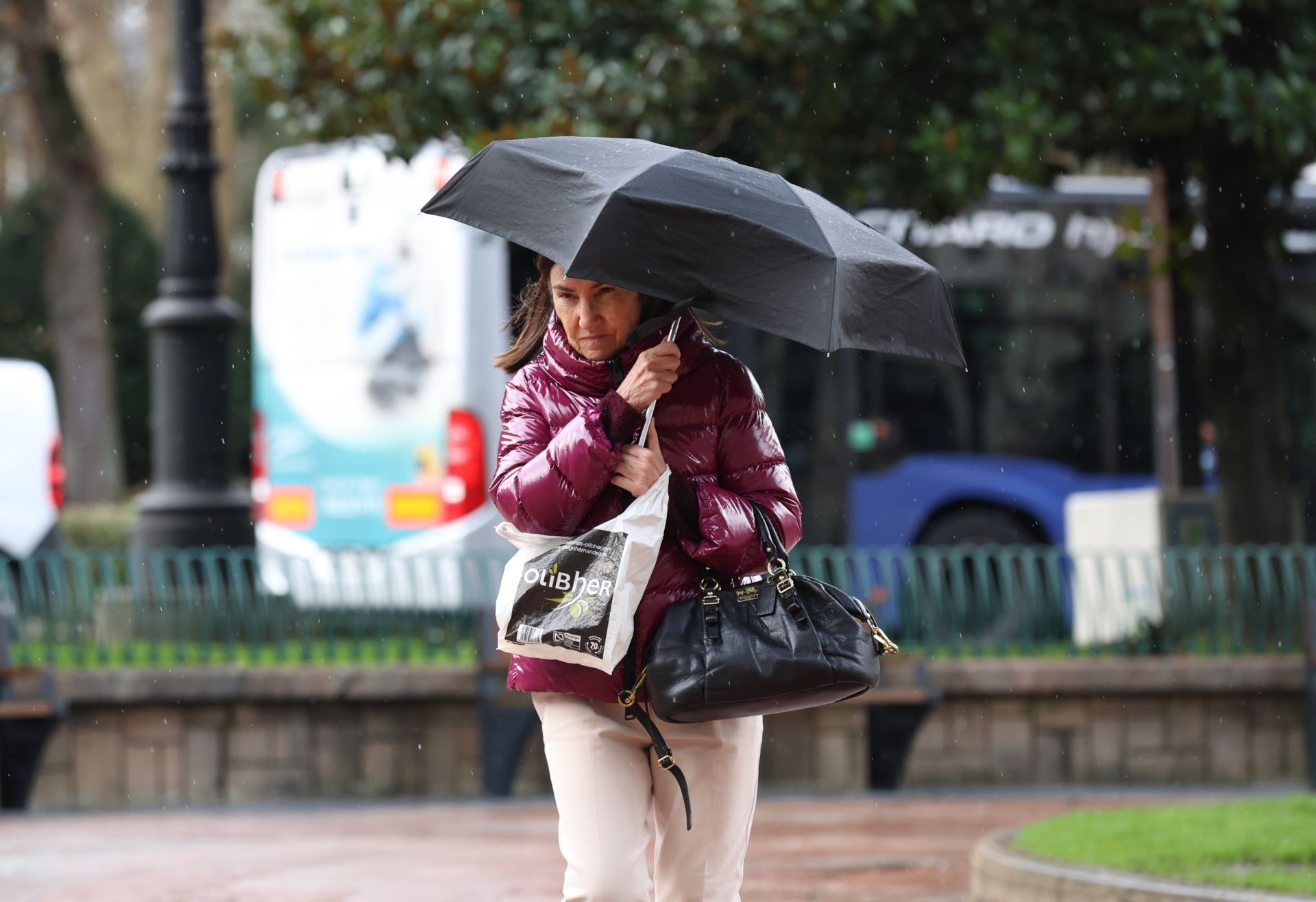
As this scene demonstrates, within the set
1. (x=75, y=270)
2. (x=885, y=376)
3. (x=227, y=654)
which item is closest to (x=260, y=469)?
(x=227, y=654)

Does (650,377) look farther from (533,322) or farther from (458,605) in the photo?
(458,605)

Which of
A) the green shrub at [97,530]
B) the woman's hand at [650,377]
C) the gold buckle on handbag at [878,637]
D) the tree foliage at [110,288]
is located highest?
the tree foliage at [110,288]

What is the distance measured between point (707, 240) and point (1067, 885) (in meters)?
3.24

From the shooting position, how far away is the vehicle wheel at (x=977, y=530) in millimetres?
15023

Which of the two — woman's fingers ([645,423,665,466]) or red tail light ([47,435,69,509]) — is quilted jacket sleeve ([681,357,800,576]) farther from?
red tail light ([47,435,69,509])

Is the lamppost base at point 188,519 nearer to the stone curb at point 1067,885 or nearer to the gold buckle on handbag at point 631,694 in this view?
the stone curb at point 1067,885

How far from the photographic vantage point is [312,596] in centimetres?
984

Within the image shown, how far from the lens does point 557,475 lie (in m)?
3.49

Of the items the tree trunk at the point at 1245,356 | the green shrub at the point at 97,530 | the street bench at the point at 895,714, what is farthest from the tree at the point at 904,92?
the green shrub at the point at 97,530

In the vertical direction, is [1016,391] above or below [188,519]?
above

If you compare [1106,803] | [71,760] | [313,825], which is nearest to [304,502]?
[71,760]

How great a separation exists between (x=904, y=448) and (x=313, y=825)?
298 inches

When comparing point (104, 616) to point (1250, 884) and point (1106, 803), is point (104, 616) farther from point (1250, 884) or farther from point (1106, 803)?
point (1250, 884)

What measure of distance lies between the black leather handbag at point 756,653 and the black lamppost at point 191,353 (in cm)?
751
